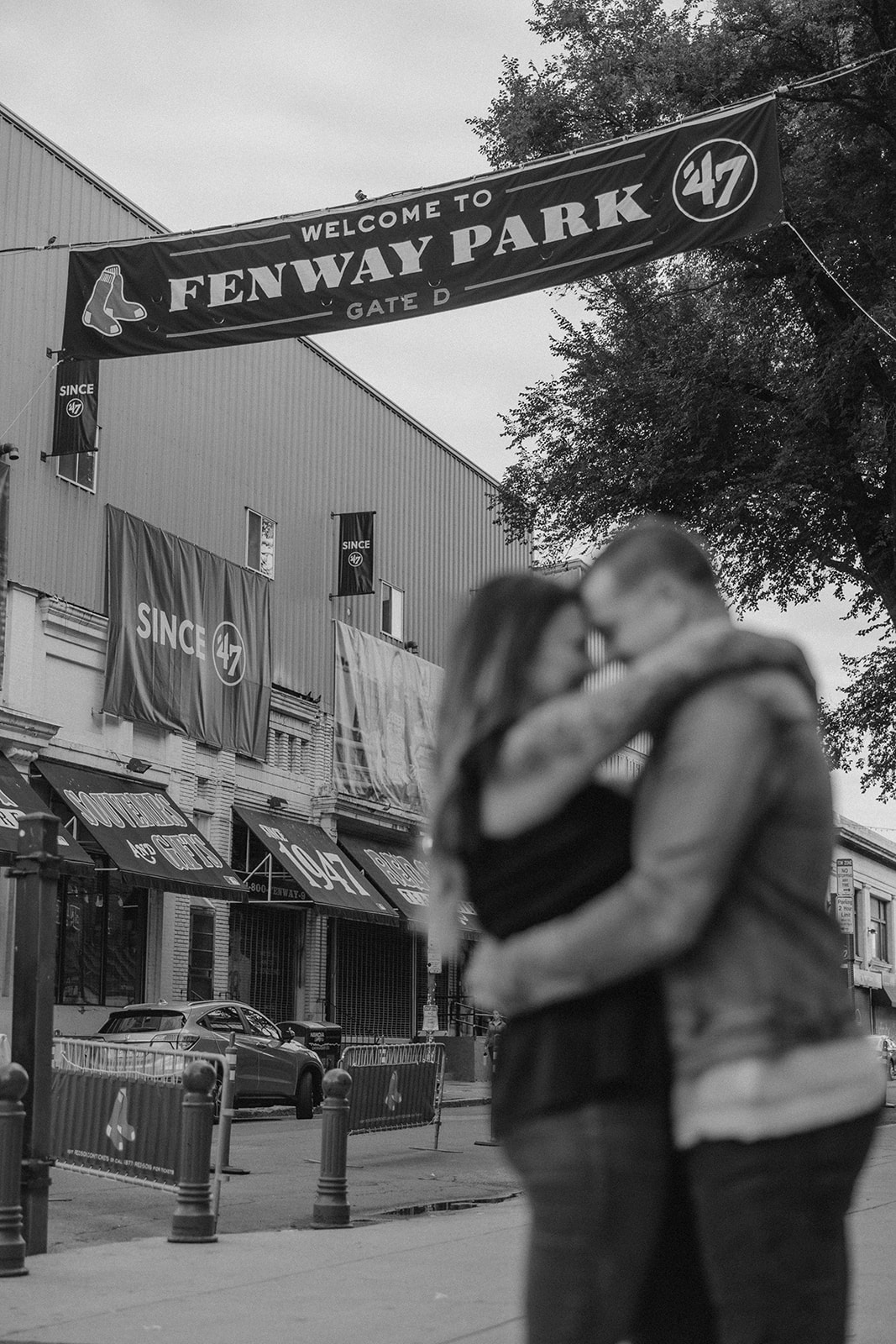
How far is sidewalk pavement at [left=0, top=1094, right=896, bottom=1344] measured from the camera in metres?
6.48

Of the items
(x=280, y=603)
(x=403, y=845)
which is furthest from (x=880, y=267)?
(x=403, y=845)

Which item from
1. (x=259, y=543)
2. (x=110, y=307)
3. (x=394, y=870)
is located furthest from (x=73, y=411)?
(x=394, y=870)

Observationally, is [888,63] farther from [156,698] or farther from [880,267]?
[156,698]

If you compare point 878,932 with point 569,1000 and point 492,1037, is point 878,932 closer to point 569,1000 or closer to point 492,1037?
point 492,1037

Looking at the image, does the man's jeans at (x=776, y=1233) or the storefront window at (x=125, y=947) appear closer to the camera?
the man's jeans at (x=776, y=1233)

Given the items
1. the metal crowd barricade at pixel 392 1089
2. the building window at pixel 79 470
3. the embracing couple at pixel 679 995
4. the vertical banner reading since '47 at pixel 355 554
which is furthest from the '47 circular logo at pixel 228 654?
the embracing couple at pixel 679 995

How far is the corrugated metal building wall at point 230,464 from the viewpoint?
25.7m

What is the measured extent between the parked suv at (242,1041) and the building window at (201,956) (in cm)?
545

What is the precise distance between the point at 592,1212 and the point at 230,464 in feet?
97.4

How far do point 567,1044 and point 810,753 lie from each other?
1.99 ft

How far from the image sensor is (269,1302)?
7.19 metres

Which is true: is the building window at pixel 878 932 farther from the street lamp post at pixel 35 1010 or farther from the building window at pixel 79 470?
the street lamp post at pixel 35 1010

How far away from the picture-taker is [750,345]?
2408 cm

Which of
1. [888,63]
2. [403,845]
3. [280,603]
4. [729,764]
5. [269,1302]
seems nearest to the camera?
[729,764]
